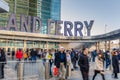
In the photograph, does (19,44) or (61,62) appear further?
(19,44)

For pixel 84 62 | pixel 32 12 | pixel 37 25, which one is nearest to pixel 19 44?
pixel 37 25

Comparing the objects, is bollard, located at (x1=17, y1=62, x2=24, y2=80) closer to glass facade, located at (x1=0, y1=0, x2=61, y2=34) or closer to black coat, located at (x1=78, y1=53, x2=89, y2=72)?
black coat, located at (x1=78, y1=53, x2=89, y2=72)

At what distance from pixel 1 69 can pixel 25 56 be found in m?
22.3

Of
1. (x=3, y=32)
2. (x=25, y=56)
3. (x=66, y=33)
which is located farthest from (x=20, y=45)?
(x=25, y=56)

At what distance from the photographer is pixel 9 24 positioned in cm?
6919

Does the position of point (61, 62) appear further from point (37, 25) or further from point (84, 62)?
point (37, 25)

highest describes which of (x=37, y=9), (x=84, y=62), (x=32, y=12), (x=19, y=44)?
(x=37, y=9)

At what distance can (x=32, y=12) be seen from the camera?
289 ft

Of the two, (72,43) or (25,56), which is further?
(72,43)

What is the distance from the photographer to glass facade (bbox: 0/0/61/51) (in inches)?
2829

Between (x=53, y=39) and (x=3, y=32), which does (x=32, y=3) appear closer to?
(x=53, y=39)

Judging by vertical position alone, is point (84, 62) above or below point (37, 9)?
below

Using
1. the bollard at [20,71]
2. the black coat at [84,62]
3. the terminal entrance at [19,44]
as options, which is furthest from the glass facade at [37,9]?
the black coat at [84,62]

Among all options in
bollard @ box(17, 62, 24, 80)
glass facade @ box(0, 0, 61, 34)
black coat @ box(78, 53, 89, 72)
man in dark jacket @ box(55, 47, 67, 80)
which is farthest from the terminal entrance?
black coat @ box(78, 53, 89, 72)
